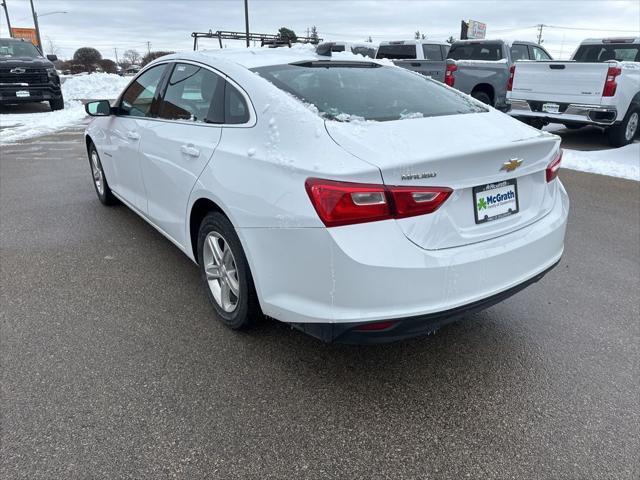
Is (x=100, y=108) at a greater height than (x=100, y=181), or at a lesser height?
greater

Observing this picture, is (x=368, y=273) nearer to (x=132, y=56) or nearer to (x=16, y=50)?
(x=16, y=50)

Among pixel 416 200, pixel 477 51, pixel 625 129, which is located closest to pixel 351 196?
pixel 416 200

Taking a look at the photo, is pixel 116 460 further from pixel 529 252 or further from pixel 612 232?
pixel 612 232

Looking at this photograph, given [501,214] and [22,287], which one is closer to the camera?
[501,214]

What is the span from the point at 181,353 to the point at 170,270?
4.02ft

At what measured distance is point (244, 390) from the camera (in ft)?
8.25

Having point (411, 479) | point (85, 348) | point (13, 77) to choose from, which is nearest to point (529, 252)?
point (411, 479)

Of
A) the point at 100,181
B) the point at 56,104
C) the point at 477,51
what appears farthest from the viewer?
the point at 56,104

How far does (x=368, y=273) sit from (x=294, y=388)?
0.82 meters

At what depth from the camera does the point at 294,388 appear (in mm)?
2539

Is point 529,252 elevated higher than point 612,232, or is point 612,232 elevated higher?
Answer: point 529,252

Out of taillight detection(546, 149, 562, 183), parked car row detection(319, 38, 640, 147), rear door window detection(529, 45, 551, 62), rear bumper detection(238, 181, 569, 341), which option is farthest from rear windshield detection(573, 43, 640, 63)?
rear bumper detection(238, 181, 569, 341)

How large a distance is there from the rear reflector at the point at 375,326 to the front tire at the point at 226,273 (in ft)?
2.43

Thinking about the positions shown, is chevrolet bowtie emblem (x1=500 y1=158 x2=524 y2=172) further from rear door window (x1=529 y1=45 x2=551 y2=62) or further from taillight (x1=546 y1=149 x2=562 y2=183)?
rear door window (x1=529 y1=45 x2=551 y2=62)
